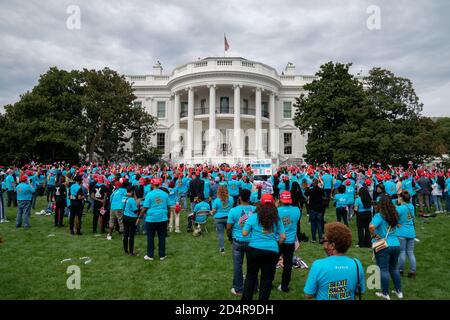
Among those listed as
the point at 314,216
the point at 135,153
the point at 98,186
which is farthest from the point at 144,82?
the point at 314,216

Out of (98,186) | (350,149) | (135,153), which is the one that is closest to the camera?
(98,186)

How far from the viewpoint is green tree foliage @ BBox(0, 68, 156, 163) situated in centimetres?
2441

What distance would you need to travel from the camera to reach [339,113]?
22.4m

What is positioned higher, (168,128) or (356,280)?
(168,128)

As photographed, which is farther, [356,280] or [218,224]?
[218,224]

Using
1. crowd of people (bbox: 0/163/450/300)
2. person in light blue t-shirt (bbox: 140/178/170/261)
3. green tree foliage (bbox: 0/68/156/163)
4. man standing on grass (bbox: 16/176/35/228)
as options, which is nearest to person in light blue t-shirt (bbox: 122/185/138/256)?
crowd of people (bbox: 0/163/450/300)

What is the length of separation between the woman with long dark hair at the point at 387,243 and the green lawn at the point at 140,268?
42 centimetres

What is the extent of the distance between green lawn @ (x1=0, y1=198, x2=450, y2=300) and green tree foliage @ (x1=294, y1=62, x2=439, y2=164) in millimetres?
12022

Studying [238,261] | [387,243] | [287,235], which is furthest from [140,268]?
[387,243]

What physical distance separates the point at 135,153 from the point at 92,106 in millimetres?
6132

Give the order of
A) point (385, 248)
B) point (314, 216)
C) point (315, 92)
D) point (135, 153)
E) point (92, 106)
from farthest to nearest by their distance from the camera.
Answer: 1. point (135, 153)
2. point (92, 106)
3. point (315, 92)
4. point (314, 216)
5. point (385, 248)

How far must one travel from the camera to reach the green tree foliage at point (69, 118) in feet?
80.1
